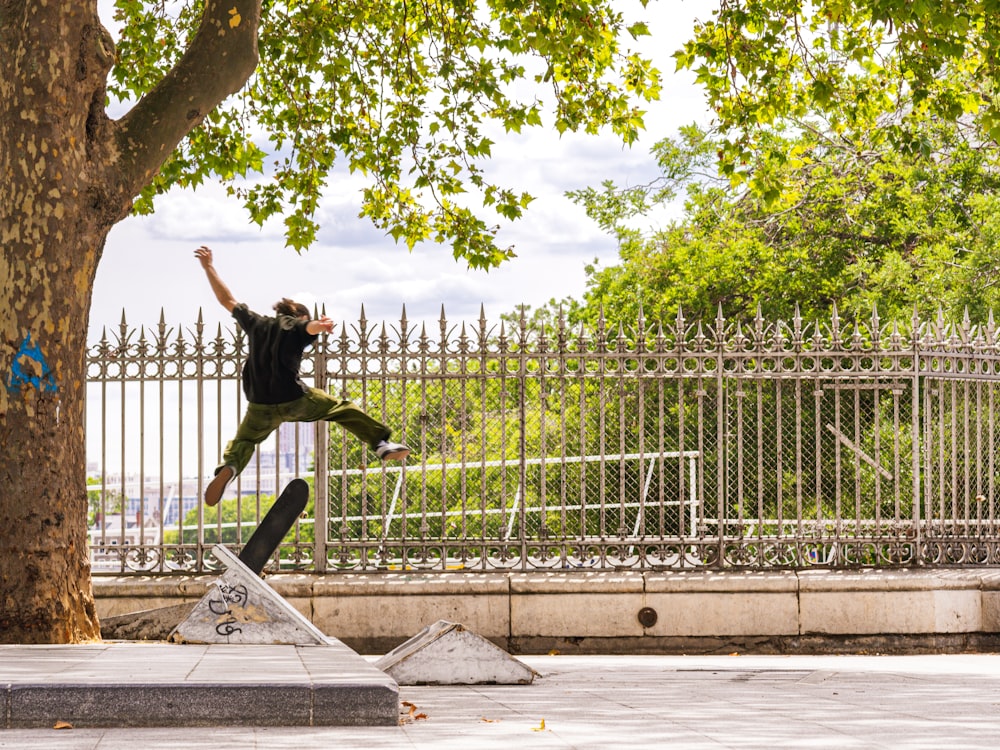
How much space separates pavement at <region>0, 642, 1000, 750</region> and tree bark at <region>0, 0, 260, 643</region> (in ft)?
1.94

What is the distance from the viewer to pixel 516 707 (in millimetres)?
6816

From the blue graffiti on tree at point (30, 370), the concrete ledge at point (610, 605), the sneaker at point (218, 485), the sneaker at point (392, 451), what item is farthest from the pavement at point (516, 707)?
the concrete ledge at point (610, 605)

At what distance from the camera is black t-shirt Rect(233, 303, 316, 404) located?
10062 millimetres

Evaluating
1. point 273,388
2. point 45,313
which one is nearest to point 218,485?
point 273,388

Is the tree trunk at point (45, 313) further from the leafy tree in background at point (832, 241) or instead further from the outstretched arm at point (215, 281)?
the leafy tree in background at point (832, 241)

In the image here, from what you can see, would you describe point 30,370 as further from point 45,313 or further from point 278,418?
point 278,418

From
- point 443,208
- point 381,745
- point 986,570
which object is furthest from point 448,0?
point 381,745

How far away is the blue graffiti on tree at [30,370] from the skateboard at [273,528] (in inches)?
65.6

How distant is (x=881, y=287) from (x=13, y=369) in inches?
615

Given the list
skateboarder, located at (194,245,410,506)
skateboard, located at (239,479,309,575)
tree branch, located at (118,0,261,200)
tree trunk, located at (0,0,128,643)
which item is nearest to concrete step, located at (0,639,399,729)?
tree trunk, located at (0,0,128,643)

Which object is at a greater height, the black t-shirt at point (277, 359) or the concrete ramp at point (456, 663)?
the black t-shirt at point (277, 359)

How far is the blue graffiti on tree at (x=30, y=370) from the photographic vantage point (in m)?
8.38

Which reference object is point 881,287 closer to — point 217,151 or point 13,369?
point 217,151

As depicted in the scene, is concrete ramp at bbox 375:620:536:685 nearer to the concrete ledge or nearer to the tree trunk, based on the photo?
the tree trunk
